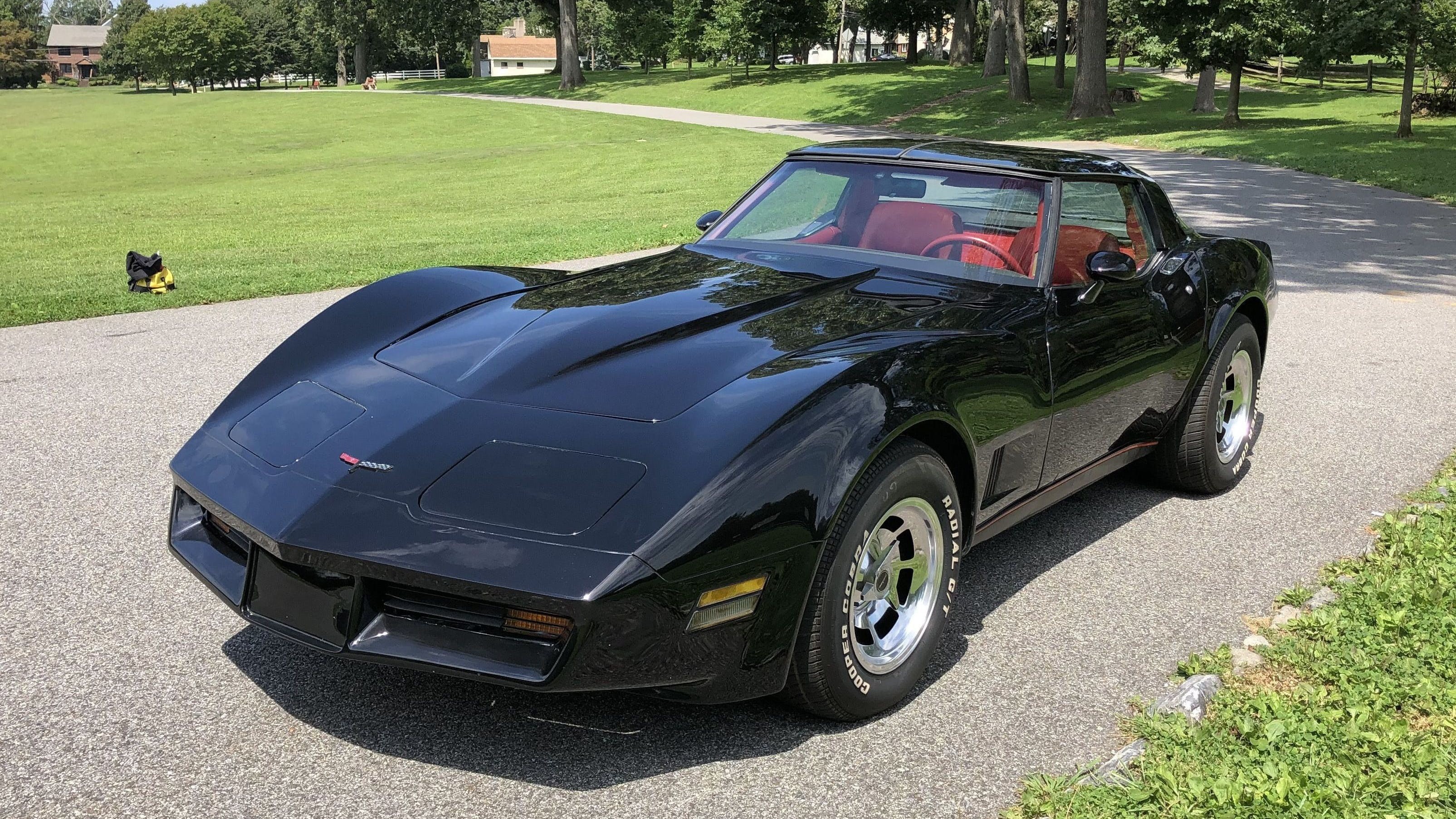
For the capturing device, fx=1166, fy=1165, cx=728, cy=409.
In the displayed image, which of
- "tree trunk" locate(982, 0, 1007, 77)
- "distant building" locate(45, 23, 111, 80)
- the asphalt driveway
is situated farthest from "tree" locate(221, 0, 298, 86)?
the asphalt driveway

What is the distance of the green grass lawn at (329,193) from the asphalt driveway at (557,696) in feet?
17.6

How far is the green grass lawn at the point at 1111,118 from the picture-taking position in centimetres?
2264

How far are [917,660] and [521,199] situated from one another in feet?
59.1

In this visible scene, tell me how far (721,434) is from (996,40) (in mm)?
45171

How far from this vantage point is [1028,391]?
3633 millimetres

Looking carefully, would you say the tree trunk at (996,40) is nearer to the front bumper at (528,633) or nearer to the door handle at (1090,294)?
the door handle at (1090,294)

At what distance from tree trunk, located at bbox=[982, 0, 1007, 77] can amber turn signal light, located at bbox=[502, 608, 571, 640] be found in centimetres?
4507

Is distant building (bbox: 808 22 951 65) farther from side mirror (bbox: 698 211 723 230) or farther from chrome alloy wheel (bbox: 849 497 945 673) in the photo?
chrome alloy wheel (bbox: 849 497 945 673)

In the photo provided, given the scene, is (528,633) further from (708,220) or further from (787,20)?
(787,20)

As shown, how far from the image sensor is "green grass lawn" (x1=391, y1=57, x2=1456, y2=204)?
2264 centimetres

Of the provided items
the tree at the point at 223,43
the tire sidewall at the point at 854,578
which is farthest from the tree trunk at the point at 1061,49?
the tree at the point at 223,43

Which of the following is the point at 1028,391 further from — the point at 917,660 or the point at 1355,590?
the point at 1355,590

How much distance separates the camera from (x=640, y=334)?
344 cm

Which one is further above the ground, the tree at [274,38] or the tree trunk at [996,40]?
the tree at [274,38]
